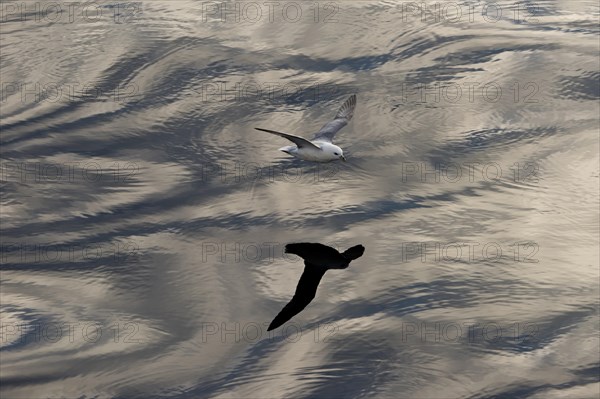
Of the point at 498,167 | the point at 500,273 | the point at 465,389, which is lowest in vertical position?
the point at 465,389

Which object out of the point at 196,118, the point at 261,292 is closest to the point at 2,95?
the point at 196,118

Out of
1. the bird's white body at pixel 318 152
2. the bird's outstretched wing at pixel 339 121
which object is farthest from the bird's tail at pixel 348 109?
the bird's white body at pixel 318 152

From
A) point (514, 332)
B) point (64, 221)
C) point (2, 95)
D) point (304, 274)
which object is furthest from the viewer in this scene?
point (2, 95)

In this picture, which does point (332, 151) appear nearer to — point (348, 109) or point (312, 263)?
point (348, 109)

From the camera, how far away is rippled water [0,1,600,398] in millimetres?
19062

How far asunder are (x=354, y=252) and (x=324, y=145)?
235 centimetres

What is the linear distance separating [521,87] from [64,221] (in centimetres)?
1059

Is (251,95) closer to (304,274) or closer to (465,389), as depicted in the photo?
(304,274)

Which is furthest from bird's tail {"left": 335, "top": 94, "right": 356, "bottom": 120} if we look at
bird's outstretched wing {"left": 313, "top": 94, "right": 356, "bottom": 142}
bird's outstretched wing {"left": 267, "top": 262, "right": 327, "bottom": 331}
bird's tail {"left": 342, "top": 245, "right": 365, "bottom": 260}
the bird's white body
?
bird's outstretched wing {"left": 267, "top": 262, "right": 327, "bottom": 331}

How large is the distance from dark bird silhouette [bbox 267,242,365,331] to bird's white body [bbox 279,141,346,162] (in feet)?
6.10

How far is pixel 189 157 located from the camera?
24125 mm

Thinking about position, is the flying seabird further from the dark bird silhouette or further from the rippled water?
the dark bird silhouette

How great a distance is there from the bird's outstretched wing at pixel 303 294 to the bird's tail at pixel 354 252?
570 mm

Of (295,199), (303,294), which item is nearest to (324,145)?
(295,199)
